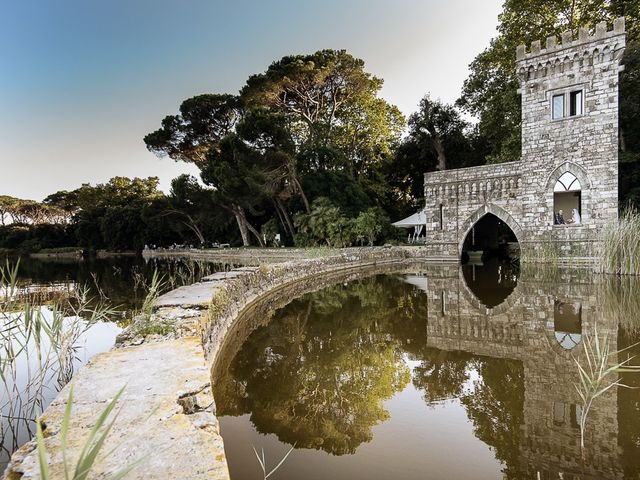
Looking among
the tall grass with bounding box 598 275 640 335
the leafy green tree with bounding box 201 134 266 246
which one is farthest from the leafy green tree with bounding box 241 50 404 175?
the tall grass with bounding box 598 275 640 335

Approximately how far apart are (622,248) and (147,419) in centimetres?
1206

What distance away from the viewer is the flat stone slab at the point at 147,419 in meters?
1.67

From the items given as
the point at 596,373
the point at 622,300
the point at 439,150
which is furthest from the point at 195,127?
the point at 596,373

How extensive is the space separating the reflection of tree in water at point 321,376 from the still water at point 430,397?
0.02 m

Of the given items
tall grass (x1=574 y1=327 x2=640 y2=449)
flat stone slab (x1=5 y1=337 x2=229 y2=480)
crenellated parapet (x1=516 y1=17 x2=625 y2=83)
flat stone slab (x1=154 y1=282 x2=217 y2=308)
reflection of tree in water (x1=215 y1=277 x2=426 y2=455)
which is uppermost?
crenellated parapet (x1=516 y1=17 x2=625 y2=83)

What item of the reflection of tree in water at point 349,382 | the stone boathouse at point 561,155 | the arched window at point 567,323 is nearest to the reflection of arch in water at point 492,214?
the stone boathouse at point 561,155

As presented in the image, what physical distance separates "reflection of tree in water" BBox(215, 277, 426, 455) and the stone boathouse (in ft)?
34.7

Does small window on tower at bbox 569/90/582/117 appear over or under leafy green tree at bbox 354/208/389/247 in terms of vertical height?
over

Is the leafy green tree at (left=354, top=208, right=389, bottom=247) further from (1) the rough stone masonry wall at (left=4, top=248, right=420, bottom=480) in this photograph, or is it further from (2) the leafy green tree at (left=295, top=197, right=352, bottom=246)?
(1) the rough stone masonry wall at (left=4, top=248, right=420, bottom=480)

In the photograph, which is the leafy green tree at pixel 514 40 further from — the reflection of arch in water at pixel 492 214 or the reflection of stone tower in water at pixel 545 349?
the reflection of stone tower in water at pixel 545 349

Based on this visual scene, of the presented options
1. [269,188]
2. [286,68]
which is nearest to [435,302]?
[269,188]

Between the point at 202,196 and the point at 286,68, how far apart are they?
10517 mm

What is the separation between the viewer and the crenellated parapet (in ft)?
45.2

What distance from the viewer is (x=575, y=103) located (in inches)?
582
